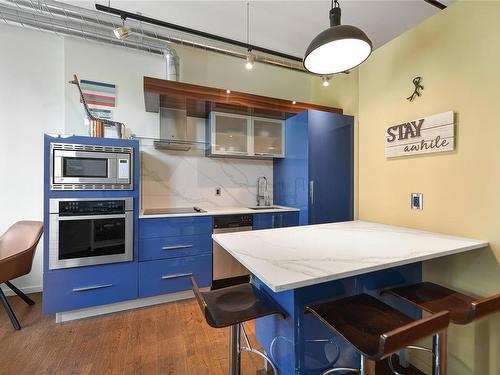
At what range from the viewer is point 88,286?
2.12 metres

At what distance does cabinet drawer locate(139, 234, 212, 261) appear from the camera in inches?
91.0

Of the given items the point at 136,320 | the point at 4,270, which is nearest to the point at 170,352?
the point at 136,320

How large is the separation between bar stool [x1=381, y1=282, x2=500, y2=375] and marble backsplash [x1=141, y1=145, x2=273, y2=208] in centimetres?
230

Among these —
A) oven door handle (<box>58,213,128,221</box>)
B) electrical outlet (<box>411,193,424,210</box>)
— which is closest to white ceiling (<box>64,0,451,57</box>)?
electrical outlet (<box>411,193,424,210</box>)

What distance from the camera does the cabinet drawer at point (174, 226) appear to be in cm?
231

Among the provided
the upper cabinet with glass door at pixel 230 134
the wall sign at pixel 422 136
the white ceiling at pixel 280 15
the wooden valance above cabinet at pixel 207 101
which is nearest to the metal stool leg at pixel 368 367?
the wall sign at pixel 422 136

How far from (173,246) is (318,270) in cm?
186

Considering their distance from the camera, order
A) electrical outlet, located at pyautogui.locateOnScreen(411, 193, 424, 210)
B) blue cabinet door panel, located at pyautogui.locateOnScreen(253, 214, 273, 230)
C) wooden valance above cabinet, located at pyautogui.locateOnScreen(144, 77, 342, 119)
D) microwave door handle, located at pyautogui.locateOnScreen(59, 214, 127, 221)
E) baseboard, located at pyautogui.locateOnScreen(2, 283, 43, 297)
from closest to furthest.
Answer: electrical outlet, located at pyautogui.locateOnScreen(411, 193, 424, 210) → microwave door handle, located at pyautogui.locateOnScreen(59, 214, 127, 221) → wooden valance above cabinet, located at pyautogui.locateOnScreen(144, 77, 342, 119) → baseboard, located at pyautogui.locateOnScreen(2, 283, 43, 297) → blue cabinet door panel, located at pyautogui.locateOnScreen(253, 214, 273, 230)

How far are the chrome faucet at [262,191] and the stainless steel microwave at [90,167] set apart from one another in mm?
1734

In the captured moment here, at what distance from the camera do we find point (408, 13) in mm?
2350

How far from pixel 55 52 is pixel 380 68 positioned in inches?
133

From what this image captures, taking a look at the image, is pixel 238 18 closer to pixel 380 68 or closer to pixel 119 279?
pixel 380 68

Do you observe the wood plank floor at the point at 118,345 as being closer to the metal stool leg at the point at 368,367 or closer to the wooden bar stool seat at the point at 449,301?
the metal stool leg at the point at 368,367

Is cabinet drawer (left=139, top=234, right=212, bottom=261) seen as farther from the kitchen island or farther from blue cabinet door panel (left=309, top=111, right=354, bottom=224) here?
blue cabinet door panel (left=309, top=111, right=354, bottom=224)
